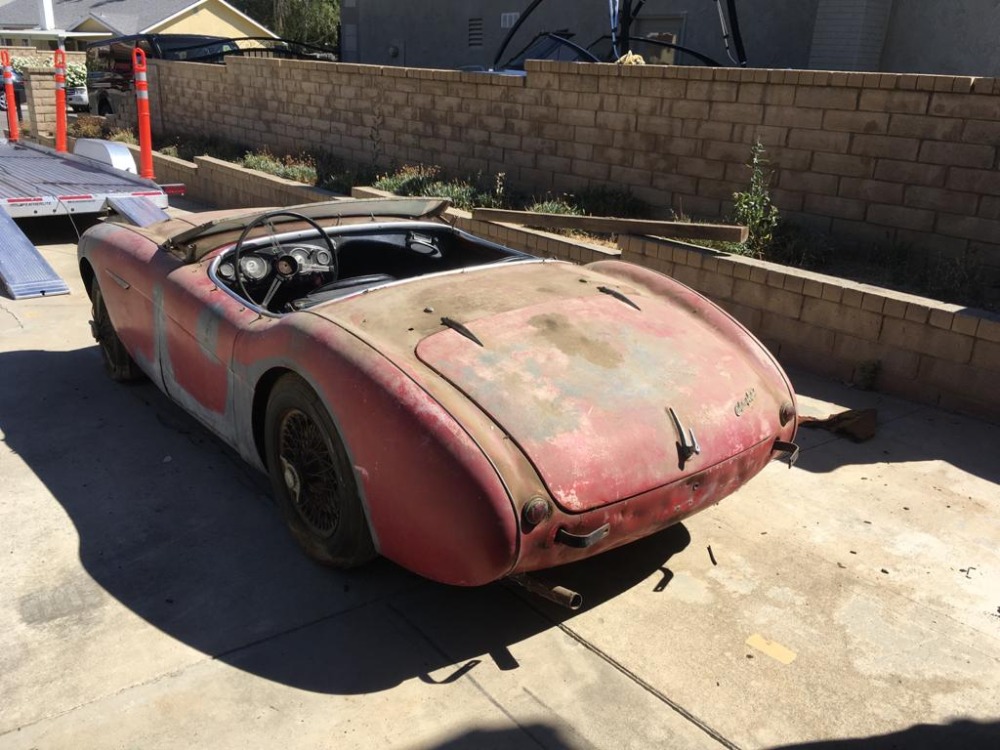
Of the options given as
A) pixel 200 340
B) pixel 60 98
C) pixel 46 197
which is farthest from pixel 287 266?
pixel 60 98

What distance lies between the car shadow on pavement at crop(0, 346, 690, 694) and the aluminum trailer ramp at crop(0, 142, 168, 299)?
3.16 metres

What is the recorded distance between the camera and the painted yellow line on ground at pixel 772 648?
3156 millimetres

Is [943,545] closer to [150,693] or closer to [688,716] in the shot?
[688,716]

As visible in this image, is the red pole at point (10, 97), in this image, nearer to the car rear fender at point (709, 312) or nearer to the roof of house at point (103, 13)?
the car rear fender at point (709, 312)

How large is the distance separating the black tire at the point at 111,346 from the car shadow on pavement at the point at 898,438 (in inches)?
151

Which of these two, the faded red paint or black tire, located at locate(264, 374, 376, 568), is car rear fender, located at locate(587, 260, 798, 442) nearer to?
the faded red paint

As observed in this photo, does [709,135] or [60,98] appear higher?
[709,135]

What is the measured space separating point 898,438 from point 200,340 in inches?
146

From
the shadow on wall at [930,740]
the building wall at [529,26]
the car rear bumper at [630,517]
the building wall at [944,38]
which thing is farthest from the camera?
the building wall at [529,26]

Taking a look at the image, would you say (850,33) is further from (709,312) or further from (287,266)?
(287,266)

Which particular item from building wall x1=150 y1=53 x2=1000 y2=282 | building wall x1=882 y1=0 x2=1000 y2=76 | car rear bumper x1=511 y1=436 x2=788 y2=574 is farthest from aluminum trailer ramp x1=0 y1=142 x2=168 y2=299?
building wall x1=882 y1=0 x2=1000 y2=76

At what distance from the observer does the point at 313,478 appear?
3533mm

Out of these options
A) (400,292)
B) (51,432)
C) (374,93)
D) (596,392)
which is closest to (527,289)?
(400,292)

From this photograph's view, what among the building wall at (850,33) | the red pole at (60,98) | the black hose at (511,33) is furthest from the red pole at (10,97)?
the building wall at (850,33)
